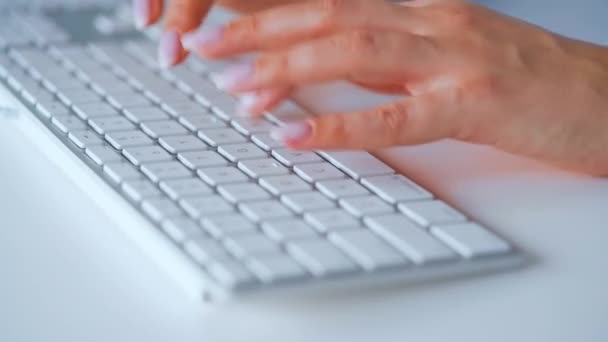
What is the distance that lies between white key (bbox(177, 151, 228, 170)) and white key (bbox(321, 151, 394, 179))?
76mm

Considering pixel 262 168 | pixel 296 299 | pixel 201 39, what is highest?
pixel 201 39

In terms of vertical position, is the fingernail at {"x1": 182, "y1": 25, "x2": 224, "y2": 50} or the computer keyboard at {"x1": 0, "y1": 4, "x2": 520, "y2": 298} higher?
the fingernail at {"x1": 182, "y1": 25, "x2": 224, "y2": 50}

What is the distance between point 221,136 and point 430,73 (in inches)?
6.3

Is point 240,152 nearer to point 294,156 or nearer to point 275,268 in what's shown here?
point 294,156

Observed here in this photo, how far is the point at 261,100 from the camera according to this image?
701 millimetres

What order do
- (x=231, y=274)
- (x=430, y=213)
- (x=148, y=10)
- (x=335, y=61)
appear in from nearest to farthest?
(x=231, y=274) → (x=430, y=213) → (x=335, y=61) → (x=148, y=10)

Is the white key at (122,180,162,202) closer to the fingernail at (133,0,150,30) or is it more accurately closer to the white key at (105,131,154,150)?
the white key at (105,131,154,150)

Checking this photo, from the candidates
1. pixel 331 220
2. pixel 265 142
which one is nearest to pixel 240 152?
pixel 265 142

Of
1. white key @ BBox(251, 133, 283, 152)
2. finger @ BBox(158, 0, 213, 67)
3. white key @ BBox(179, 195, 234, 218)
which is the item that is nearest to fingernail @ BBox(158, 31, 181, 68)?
finger @ BBox(158, 0, 213, 67)

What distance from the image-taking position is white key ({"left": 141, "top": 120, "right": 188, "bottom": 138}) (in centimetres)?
66

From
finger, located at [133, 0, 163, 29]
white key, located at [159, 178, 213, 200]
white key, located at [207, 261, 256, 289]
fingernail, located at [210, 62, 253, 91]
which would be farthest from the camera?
finger, located at [133, 0, 163, 29]

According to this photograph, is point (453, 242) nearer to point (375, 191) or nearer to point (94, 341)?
point (375, 191)

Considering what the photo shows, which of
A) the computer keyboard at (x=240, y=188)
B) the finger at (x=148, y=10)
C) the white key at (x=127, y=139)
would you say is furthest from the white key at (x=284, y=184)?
the finger at (x=148, y=10)

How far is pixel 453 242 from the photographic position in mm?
514
